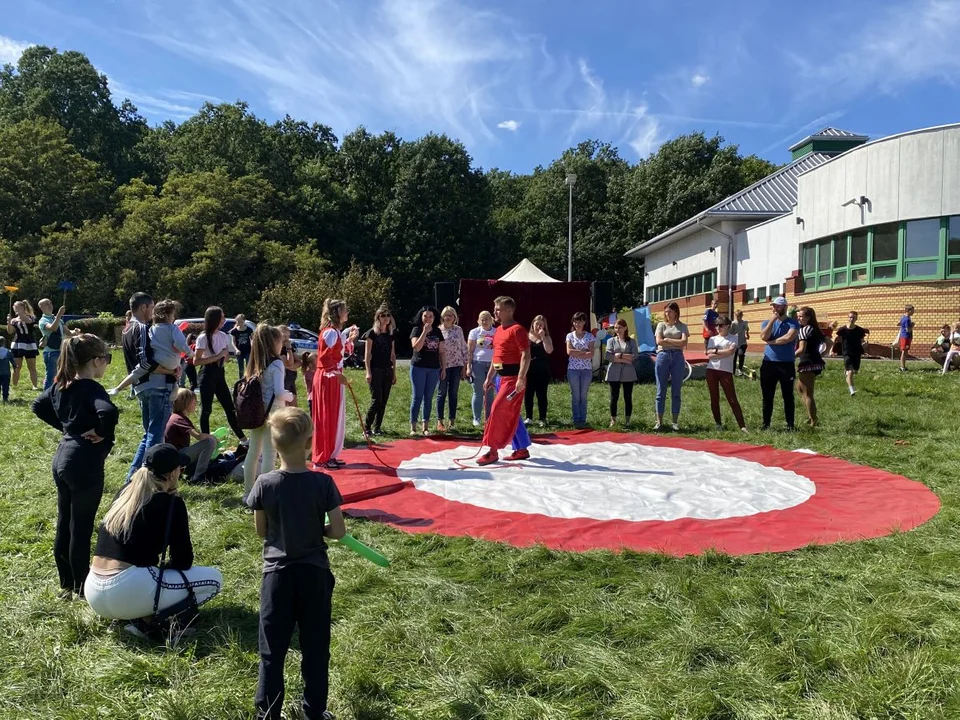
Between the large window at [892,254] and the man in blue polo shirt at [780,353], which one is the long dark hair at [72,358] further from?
the large window at [892,254]

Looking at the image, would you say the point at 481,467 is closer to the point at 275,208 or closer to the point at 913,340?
the point at 913,340

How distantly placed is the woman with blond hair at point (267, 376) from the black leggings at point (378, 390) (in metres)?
3.49

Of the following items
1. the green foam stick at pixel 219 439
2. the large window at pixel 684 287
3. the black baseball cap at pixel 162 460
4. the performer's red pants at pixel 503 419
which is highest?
the large window at pixel 684 287

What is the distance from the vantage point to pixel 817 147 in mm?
33719

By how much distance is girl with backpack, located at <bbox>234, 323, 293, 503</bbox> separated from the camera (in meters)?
5.65

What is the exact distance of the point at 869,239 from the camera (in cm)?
2086

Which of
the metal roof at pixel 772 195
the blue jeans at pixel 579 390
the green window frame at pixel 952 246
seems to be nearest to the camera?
the blue jeans at pixel 579 390

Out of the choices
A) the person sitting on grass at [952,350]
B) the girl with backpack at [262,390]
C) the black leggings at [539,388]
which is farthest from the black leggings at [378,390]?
the person sitting on grass at [952,350]

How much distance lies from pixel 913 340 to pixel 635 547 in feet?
60.7

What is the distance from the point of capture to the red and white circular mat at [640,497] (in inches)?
211

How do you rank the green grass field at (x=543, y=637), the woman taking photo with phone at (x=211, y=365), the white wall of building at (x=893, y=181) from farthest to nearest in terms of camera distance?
the white wall of building at (x=893, y=181), the woman taking photo with phone at (x=211, y=365), the green grass field at (x=543, y=637)

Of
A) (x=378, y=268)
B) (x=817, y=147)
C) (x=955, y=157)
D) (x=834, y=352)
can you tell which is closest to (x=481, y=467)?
(x=834, y=352)

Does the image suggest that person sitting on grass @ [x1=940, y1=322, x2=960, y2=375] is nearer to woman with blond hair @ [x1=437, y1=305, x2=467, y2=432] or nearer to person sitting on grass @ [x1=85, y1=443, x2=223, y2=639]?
woman with blond hair @ [x1=437, y1=305, x2=467, y2=432]

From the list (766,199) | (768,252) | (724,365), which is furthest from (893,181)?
(724,365)
